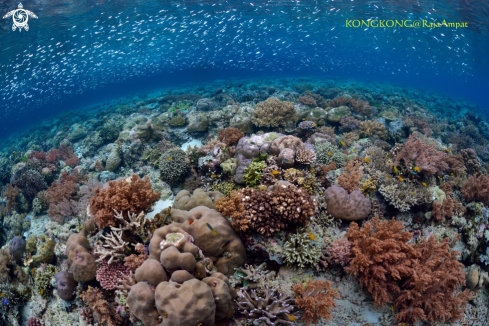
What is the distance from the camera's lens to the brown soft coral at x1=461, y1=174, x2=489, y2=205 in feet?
21.0

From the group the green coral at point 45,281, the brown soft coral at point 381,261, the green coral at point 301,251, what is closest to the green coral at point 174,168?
the green coral at point 45,281

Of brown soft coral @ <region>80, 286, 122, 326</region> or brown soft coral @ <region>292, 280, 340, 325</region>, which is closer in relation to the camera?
brown soft coral @ <region>292, 280, 340, 325</region>

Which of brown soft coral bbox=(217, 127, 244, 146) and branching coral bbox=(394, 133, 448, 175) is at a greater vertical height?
brown soft coral bbox=(217, 127, 244, 146)

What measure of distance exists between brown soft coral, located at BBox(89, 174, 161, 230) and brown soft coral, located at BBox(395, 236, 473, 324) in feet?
20.3

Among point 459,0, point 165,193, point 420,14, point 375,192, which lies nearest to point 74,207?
point 165,193

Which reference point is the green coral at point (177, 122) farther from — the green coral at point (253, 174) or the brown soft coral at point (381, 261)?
the brown soft coral at point (381, 261)

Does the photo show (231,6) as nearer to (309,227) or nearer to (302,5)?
(302,5)

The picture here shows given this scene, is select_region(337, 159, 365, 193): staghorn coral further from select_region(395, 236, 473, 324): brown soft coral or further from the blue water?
the blue water

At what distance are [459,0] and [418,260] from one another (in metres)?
29.1

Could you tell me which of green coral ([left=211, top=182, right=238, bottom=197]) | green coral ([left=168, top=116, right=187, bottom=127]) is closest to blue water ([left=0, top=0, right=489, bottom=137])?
green coral ([left=168, top=116, right=187, bottom=127])

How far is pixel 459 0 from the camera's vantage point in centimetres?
2059

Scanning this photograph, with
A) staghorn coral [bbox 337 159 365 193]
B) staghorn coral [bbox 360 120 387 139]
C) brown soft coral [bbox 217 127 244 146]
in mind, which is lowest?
staghorn coral [bbox 360 120 387 139]

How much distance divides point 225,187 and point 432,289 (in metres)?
5.49

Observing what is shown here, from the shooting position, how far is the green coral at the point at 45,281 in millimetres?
5809
